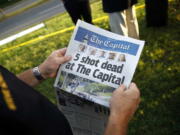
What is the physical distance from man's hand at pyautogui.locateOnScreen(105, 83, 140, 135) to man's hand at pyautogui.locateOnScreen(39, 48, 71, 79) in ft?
1.10

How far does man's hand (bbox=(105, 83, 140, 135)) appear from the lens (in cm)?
102

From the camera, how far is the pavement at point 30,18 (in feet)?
28.7

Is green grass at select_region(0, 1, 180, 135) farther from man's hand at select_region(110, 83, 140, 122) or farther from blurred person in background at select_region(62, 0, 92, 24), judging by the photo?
man's hand at select_region(110, 83, 140, 122)

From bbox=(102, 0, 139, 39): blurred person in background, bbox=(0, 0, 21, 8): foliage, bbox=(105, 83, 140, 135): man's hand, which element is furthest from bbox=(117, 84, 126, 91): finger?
bbox=(0, 0, 21, 8): foliage

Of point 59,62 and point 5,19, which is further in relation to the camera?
point 5,19

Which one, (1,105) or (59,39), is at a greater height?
(1,105)

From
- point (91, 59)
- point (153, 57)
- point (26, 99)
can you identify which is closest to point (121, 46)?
point (91, 59)

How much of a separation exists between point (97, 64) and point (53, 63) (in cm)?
24

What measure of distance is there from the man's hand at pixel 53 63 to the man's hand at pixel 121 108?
34cm

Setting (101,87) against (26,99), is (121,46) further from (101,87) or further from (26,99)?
(26,99)

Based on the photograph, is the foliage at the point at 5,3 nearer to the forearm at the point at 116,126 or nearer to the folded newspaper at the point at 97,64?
the folded newspaper at the point at 97,64

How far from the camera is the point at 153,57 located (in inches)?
118

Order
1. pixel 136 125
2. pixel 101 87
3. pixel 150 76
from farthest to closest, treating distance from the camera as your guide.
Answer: pixel 150 76 < pixel 136 125 < pixel 101 87

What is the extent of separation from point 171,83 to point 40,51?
8.17 feet
